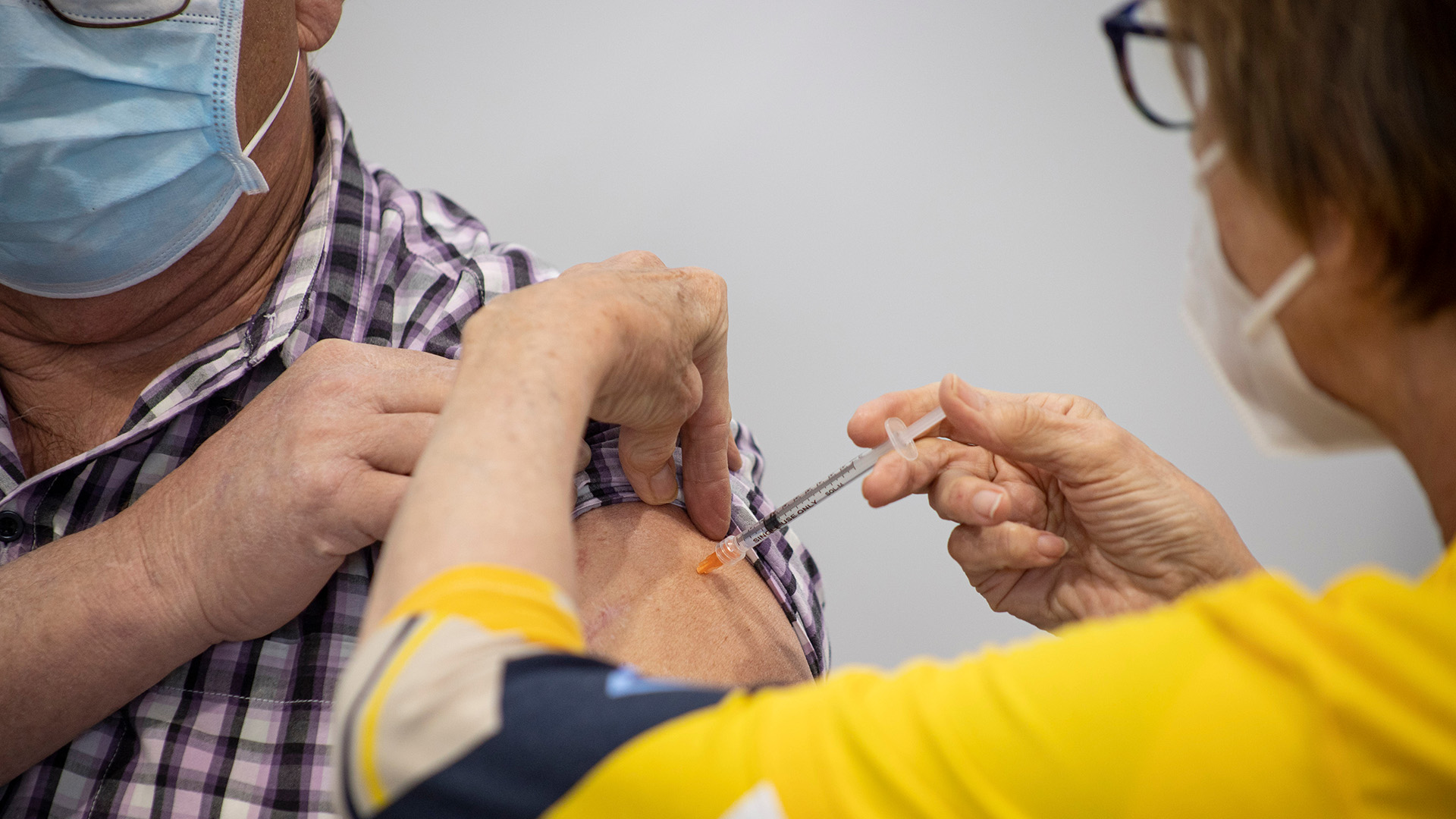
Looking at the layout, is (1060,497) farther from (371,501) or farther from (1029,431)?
(371,501)

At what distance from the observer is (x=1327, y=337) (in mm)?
711

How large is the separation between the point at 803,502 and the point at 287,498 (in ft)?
1.96

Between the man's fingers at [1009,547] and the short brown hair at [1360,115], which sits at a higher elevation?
the short brown hair at [1360,115]

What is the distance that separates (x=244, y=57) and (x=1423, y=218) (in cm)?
122

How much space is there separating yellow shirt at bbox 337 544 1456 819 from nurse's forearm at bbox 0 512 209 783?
1.76 feet

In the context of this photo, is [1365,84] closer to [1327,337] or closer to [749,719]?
[1327,337]

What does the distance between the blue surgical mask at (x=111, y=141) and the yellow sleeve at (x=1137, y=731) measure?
95cm

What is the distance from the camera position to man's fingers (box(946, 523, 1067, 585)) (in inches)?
43.5

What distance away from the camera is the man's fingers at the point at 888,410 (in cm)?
114

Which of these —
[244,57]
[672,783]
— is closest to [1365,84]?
[672,783]

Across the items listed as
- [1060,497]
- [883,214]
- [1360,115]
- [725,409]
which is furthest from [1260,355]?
[883,214]

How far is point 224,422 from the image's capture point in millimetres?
1191

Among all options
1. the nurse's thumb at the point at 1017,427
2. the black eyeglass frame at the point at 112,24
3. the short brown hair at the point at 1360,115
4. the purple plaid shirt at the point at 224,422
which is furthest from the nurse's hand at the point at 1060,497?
the black eyeglass frame at the point at 112,24

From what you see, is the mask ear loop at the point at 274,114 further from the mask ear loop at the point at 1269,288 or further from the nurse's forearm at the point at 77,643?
the mask ear loop at the point at 1269,288
